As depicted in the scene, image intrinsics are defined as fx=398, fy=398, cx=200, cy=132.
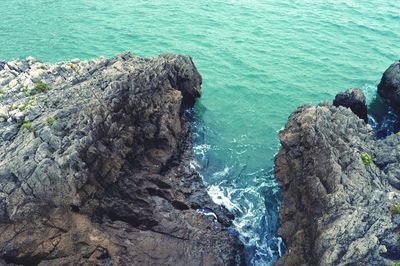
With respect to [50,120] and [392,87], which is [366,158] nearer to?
[50,120]

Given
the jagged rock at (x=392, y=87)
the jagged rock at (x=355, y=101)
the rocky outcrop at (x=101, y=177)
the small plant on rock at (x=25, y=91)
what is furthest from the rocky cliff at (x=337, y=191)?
the small plant on rock at (x=25, y=91)

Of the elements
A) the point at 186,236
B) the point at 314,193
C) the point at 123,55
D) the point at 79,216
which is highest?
the point at 123,55

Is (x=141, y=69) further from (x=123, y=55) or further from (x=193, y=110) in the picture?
(x=193, y=110)

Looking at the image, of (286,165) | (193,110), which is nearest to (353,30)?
(193,110)

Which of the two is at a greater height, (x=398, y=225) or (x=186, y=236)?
(x=398, y=225)

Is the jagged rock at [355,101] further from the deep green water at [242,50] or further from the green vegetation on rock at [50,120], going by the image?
the green vegetation on rock at [50,120]

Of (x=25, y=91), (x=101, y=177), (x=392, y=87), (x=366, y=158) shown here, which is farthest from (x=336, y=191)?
(x=25, y=91)
